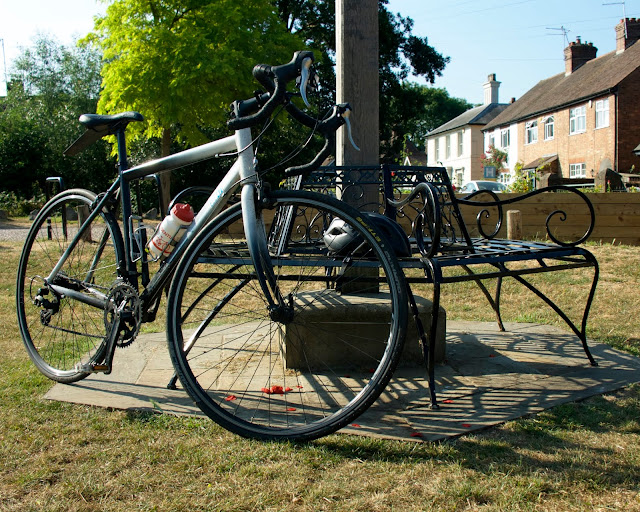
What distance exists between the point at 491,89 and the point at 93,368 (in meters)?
54.9

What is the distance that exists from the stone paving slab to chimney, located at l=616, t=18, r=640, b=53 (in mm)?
33634

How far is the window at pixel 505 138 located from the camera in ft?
142

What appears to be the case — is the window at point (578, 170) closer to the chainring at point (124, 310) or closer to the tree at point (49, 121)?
the tree at point (49, 121)

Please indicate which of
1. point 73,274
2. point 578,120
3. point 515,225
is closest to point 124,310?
point 73,274

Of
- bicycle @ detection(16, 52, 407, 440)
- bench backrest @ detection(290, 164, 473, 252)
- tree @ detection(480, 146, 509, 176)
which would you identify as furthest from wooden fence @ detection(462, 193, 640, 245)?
tree @ detection(480, 146, 509, 176)

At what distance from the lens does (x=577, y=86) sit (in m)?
34.1

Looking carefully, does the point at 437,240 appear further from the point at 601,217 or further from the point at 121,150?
the point at 601,217

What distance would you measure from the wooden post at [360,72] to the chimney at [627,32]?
33.4 meters

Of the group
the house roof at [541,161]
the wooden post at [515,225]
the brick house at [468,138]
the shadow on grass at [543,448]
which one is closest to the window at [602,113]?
the house roof at [541,161]

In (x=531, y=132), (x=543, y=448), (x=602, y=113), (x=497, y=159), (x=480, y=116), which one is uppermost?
(x=480, y=116)

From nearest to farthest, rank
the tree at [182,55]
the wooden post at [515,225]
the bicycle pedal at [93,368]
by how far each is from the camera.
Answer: the bicycle pedal at [93,368], the wooden post at [515,225], the tree at [182,55]

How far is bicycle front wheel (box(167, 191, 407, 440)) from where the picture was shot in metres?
2.44

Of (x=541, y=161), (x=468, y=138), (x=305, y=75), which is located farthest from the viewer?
(x=468, y=138)

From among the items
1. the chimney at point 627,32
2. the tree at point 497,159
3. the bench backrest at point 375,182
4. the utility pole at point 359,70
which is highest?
the chimney at point 627,32
